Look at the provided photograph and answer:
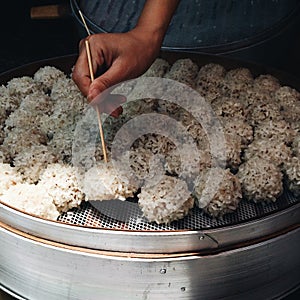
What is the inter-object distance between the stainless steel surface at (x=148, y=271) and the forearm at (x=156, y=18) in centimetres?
94

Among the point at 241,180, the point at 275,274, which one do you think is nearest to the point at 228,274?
the point at 275,274

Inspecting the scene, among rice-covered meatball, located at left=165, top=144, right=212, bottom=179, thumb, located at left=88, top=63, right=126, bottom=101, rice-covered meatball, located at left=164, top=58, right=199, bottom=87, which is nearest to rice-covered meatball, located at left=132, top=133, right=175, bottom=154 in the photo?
rice-covered meatball, located at left=165, top=144, right=212, bottom=179

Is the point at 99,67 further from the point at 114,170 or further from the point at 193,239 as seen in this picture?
the point at 193,239

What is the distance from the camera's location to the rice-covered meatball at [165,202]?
1758 millimetres

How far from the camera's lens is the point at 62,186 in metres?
1.85

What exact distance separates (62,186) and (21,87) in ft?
2.55

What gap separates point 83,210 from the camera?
1.87 metres

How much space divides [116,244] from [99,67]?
711 mm

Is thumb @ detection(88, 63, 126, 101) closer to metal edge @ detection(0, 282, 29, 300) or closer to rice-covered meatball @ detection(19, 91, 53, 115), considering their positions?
rice-covered meatball @ detection(19, 91, 53, 115)

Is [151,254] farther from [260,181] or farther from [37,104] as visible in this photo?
[37,104]

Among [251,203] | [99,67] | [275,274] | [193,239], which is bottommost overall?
[275,274]

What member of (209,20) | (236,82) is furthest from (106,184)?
(209,20)

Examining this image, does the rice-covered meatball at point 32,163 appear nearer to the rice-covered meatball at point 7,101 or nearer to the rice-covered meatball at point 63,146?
the rice-covered meatball at point 63,146

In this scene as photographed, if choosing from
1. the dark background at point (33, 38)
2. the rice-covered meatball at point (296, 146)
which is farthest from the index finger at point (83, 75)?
the dark background at point (33, 38)
